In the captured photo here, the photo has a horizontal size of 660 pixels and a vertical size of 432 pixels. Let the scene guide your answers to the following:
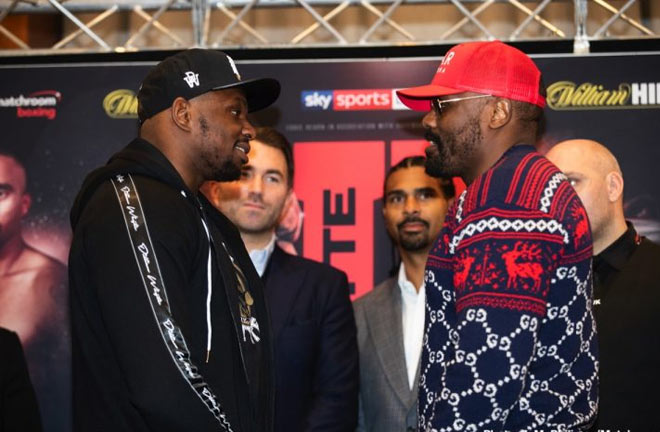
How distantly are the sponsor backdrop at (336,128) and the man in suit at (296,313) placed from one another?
314mm

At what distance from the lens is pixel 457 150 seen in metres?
2.62

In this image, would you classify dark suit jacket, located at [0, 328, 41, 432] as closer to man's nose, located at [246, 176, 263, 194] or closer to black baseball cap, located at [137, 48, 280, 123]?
man's nose, located at [246, 176, 263, 194]

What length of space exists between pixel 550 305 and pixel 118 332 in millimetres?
996

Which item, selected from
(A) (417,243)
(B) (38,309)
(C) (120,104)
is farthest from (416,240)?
(B) (38,309)

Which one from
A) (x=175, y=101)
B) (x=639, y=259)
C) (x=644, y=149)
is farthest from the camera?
(x=644, y=149)

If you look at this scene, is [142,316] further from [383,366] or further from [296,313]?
[383,366]

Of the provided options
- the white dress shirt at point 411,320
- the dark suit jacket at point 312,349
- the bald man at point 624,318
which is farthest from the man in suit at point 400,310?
the bald man at point 624,318

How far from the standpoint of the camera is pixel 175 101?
2625mm

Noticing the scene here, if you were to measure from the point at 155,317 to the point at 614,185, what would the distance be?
238 centimetres

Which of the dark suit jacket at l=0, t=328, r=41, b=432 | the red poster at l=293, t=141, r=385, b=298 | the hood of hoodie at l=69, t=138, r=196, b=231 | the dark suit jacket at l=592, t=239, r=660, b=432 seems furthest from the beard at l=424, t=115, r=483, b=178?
the dark suit jacket at l=0, t=328, r=41, b=432

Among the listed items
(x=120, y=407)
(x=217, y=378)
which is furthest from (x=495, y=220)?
(x=120, y=407)

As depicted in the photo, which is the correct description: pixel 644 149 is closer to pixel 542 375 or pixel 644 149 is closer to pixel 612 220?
pixel 612 220

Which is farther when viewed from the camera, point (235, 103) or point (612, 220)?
point (612, 220)

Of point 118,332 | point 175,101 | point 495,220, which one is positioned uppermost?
point 175,101
